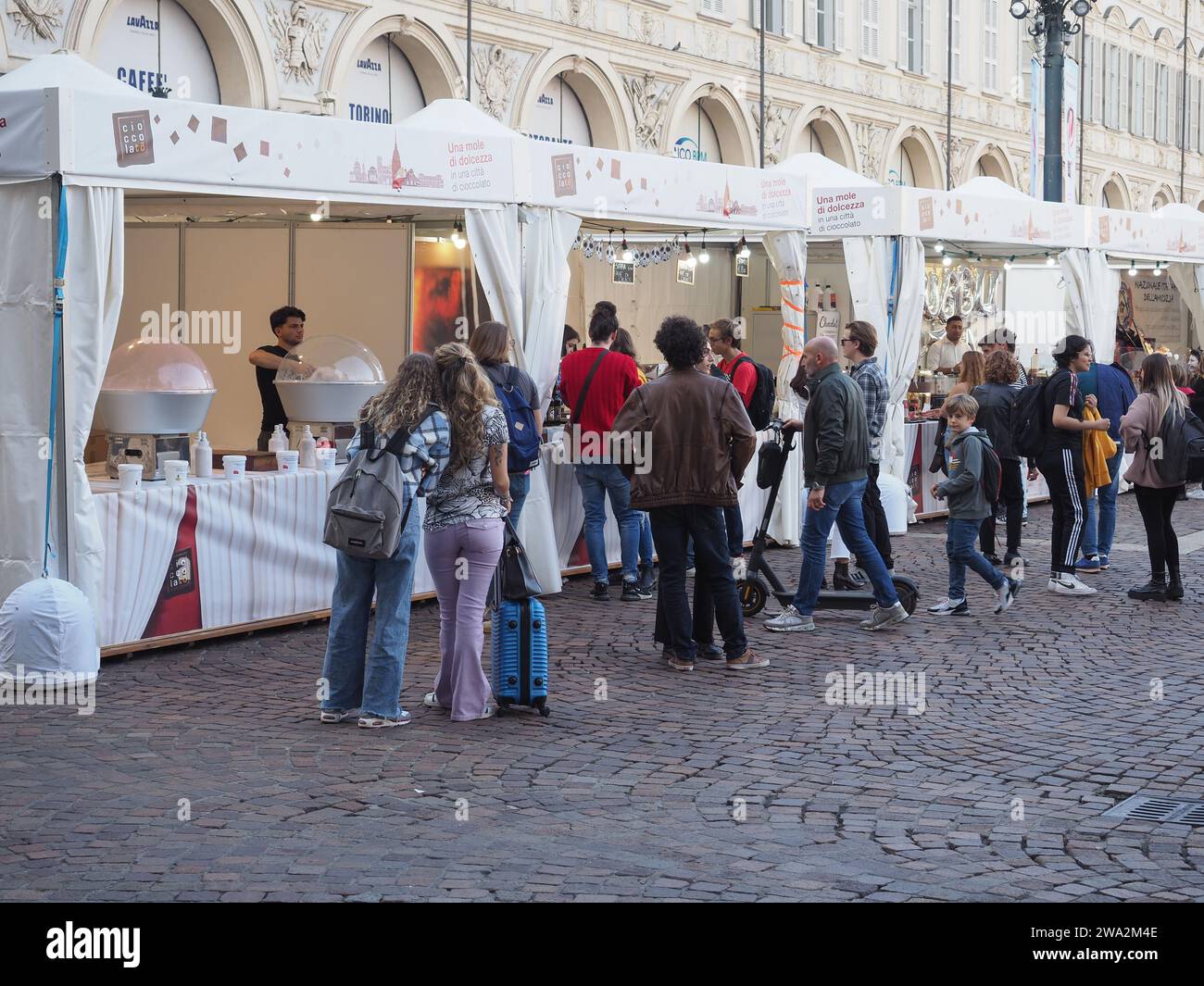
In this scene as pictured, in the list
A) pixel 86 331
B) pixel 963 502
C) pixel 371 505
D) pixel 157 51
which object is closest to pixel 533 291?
pixel 963 502

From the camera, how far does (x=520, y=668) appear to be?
7051 mm

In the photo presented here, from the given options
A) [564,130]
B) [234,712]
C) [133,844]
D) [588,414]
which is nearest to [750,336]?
[564,130]

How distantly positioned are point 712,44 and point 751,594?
16.5 meters

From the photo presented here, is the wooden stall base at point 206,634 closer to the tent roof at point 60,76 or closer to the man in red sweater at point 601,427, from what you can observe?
the man in red sweater at point 601,427

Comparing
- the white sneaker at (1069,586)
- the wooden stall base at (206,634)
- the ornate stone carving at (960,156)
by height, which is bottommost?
the wooden stall base at (206,634)

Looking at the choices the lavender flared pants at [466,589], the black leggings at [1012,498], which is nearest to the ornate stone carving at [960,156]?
the black leggings at [1012,498]

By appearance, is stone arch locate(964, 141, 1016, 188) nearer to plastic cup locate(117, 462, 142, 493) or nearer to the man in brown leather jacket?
the man in brown leather jacket

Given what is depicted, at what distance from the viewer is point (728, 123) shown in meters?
25.1

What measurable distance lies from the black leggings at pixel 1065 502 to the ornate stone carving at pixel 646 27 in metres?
13.7

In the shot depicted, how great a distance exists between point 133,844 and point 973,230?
10.6m

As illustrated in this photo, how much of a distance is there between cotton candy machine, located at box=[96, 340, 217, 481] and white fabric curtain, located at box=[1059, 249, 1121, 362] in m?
9.32

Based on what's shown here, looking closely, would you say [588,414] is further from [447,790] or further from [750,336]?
[750,336]

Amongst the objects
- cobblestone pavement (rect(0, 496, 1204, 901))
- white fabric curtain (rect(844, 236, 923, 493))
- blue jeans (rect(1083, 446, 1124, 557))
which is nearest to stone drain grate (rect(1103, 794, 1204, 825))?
cobblestone pavement (rect(0, 496, 1204, 901))

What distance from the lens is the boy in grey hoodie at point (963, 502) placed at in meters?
9.63
